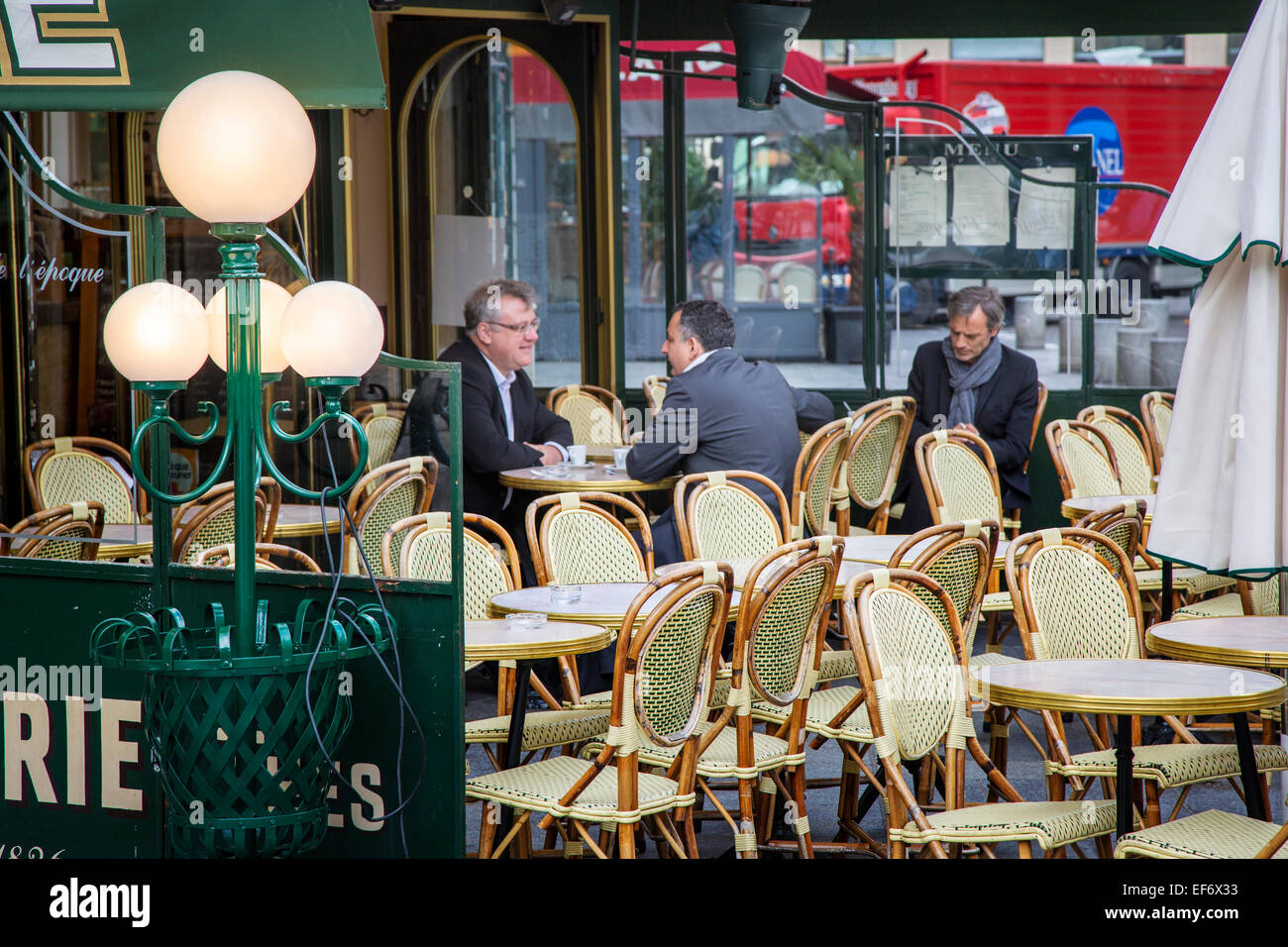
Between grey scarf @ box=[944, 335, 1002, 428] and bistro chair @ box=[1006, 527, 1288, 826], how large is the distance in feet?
10.0

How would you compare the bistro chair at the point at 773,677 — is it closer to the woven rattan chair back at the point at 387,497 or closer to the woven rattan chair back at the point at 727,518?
the woven rattan chair back at the point at 727,518

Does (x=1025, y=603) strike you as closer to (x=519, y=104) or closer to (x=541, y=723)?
(x=541, y=723)

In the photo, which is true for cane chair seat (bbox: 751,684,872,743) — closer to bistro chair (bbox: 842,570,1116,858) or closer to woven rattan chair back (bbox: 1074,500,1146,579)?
bistro chair (bbox: 842,570,1116,858)

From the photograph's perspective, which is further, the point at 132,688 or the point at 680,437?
the point at 680,437

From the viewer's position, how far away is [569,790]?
3361mm

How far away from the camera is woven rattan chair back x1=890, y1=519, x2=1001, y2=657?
3883mm

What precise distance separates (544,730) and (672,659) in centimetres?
72

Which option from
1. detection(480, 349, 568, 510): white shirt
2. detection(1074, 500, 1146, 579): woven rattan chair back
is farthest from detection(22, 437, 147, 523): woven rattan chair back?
detection(1074, 500, 1146, 579): woven rattan chair back

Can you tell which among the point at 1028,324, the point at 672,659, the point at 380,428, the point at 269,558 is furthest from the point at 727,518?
the point at 1028,324

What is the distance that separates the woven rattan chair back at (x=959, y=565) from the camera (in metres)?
3.88

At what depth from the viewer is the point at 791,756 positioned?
3.77m

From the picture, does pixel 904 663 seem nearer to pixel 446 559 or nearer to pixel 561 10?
pixel 446 559

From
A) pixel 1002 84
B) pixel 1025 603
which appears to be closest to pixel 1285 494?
pixel 1025 603
